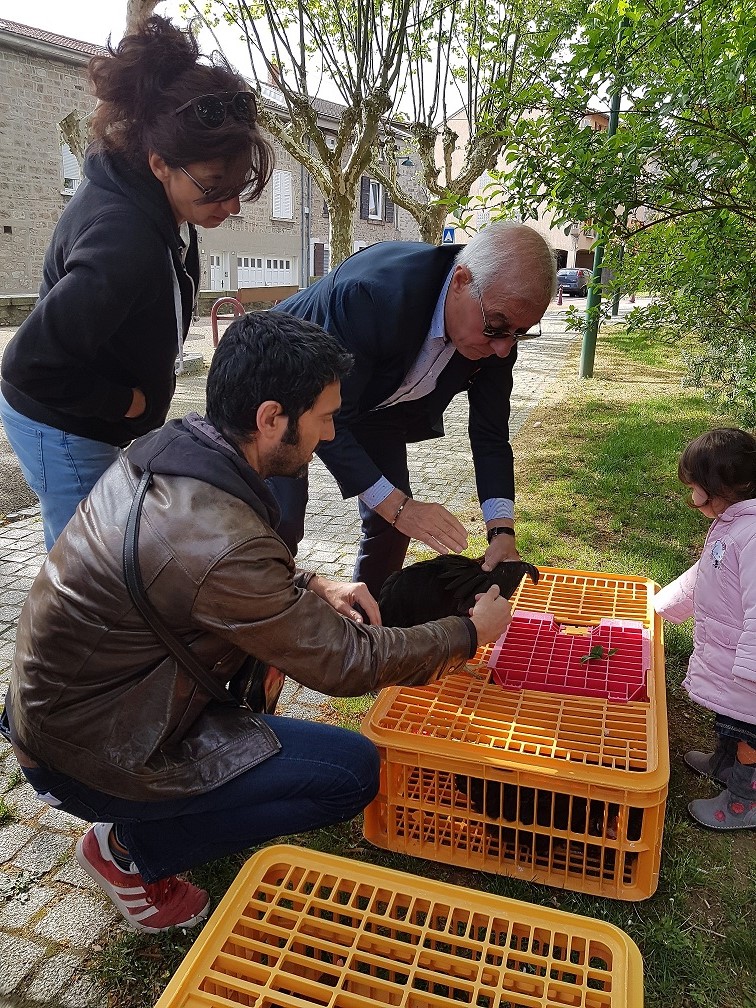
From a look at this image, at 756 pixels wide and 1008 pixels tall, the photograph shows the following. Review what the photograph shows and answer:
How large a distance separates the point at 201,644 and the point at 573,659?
4.76 feet

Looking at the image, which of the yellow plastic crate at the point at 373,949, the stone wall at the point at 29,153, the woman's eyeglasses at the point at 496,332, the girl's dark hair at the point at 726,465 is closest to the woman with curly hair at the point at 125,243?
the woman's eyeglasses at the point at 496,332

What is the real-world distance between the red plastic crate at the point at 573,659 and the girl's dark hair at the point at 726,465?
1.97ft

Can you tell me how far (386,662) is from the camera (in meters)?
1.82

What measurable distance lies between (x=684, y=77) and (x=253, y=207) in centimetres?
2746

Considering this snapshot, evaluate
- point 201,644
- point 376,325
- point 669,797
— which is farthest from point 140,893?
point 376,325

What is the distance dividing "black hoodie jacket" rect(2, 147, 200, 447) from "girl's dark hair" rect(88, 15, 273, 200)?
9cm

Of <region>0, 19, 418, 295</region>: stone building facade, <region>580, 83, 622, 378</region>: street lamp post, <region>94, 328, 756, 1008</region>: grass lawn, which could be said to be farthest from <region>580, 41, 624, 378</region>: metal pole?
<region>0, 19, 418, 295</region>: stone building facade

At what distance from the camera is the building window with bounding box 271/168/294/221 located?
30.5 m

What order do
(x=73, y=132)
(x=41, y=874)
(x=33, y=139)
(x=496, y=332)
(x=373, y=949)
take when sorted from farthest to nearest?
(x=33, y=139)
(x=73, y=132)
(x=496, y=332)
(x=41, y=874)
(x=373, y=949)

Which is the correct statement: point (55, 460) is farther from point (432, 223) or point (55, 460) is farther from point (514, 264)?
point (432, 223)

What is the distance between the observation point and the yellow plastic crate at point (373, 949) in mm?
1470

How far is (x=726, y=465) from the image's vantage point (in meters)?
2.48

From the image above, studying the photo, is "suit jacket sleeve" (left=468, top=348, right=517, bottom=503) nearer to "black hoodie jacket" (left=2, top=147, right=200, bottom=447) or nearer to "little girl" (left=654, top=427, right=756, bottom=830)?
"little girl" (left=654, top=427, right=756, bottom=830)

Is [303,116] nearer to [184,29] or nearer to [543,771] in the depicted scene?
[184,29]
